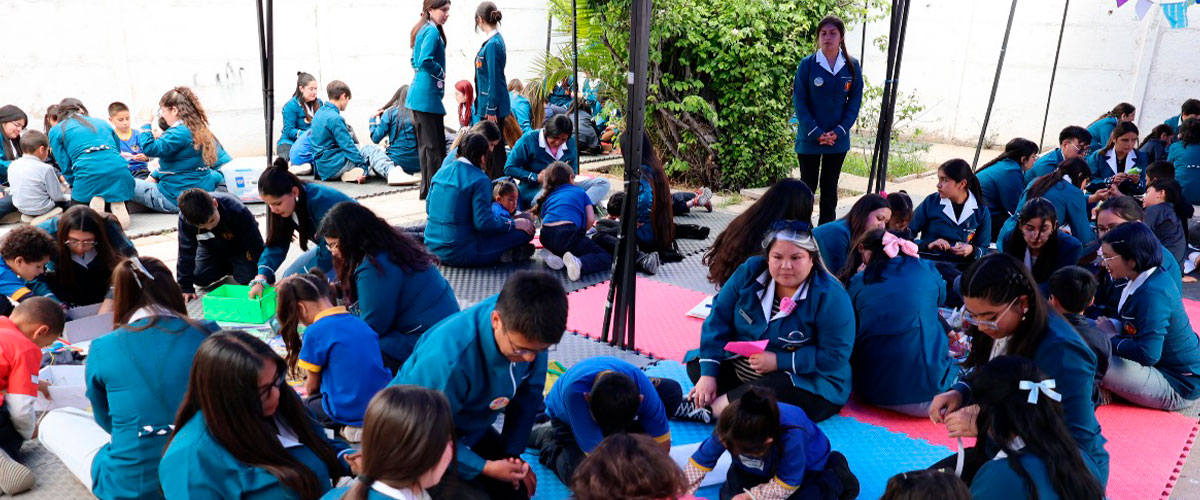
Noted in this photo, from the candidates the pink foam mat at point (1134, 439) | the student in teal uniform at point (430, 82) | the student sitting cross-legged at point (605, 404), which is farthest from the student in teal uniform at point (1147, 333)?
the student in teal uniform at point (430, 82)

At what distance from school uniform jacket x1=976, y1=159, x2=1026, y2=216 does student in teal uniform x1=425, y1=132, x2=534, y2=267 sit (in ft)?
10.3

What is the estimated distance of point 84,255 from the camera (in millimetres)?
4590

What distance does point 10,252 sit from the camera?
428 cm

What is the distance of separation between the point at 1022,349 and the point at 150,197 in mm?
6740

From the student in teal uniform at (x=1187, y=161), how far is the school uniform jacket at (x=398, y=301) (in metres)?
6.74

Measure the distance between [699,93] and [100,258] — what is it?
5.45 m

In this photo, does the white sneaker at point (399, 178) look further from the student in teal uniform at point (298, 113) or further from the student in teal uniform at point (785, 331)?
the student in teal uniform at point (785, 331)

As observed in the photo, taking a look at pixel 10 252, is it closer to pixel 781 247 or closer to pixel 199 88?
pixel 781 247

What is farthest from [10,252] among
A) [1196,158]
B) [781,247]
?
[1196,158]

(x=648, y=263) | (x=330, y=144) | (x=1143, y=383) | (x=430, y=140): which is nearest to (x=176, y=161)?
(x=330, y=144)

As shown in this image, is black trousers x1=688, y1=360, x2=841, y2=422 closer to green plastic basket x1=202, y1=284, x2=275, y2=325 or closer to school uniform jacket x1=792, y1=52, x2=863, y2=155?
green plastic basket x1=202, y1=284, x2=275, y2=325

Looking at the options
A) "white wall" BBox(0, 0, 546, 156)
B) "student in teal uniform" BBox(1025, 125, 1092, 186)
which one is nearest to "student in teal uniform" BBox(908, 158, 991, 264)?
"student in teal uniform" BBox(1025, 125, 1092, 186)

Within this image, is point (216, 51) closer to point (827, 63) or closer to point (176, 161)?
point (176, 161)

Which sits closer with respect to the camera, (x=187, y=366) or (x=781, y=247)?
(x=187, y=366)
